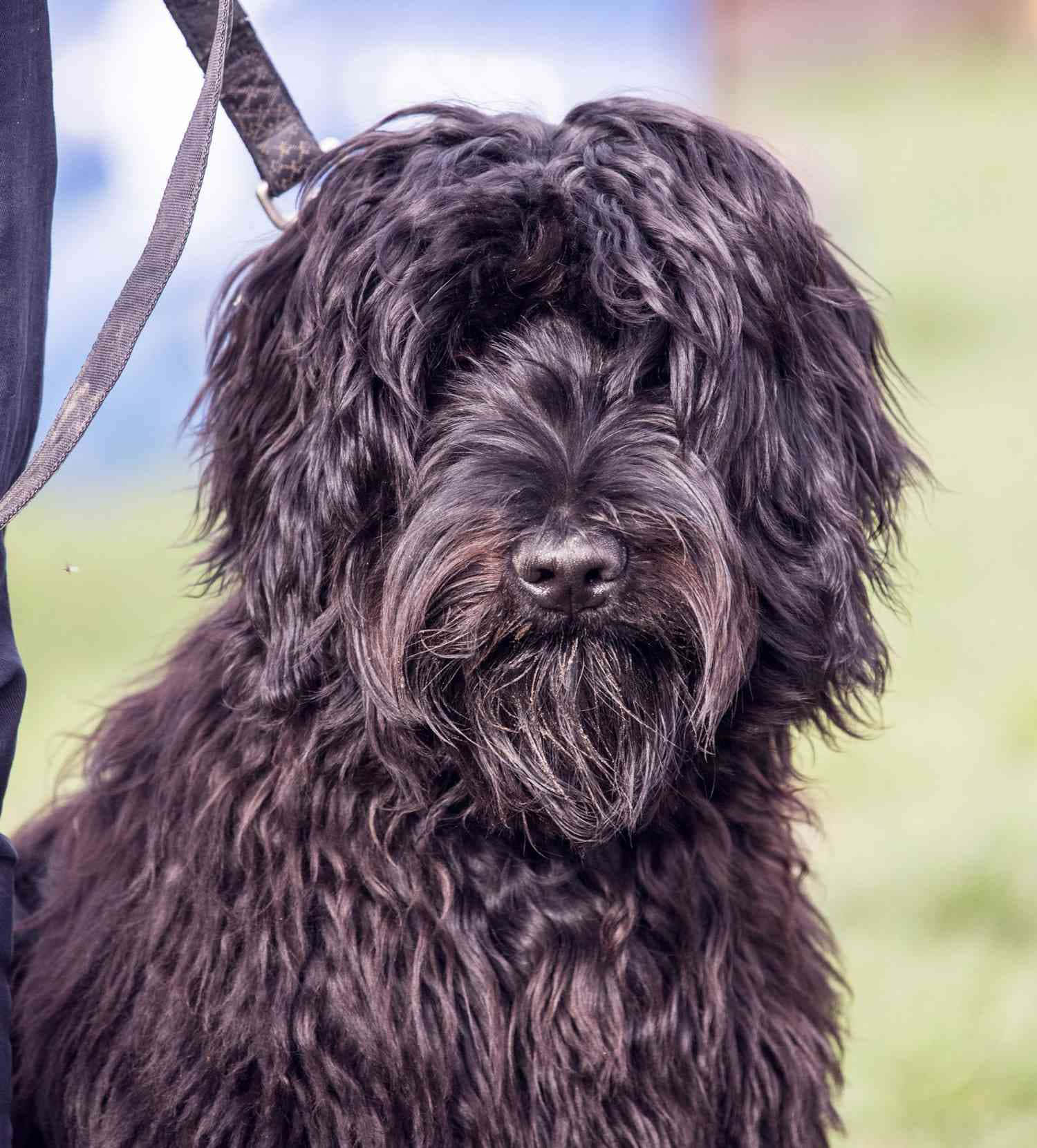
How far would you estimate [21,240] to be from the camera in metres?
2.00

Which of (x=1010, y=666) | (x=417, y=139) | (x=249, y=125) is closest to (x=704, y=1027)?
(x=417, y=139)

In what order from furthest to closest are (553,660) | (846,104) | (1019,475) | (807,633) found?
1. (846,104)
2. (1019,475)
3. (807,633)
4. (553,660)

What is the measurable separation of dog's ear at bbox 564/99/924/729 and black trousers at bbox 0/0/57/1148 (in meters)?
0.74

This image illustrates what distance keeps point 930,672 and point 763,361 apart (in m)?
4.11

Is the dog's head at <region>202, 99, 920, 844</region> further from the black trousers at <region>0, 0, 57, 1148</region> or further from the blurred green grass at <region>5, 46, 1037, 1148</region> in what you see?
the blurred green grass at <region>5, 46, 1037, 1148</region>

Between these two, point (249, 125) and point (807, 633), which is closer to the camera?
point (807, 633)

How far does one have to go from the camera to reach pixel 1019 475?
828cm

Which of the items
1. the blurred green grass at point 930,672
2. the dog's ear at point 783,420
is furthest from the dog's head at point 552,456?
the blurred green grass at point 930,672

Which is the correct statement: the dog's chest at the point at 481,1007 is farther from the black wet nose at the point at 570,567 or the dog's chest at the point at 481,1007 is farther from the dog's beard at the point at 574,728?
the black wet nose at the point at 570,567

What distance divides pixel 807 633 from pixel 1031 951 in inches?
90.6

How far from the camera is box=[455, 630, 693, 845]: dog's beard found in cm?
212

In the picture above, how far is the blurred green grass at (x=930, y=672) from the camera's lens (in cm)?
375

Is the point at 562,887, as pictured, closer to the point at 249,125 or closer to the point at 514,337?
the point at 514,337

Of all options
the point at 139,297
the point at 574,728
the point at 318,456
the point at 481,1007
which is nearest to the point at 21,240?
the point at 139,297
